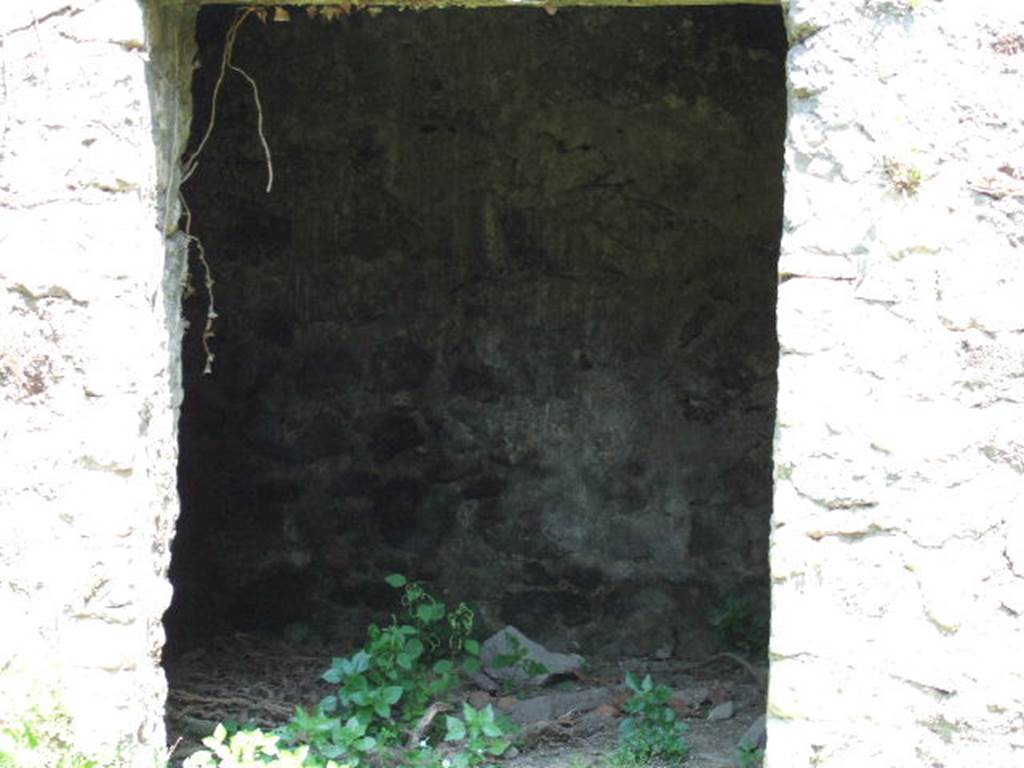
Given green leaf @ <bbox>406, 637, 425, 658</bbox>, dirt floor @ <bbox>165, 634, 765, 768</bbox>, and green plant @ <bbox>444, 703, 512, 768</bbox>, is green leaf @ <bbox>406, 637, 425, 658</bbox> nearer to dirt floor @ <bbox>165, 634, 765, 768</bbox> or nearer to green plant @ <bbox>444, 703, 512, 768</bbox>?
dirt floor @ <bbox>165, 634, 765, 768</bbox>

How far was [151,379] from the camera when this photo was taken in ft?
10.4

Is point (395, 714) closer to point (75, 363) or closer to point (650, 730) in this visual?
point (650, 730)

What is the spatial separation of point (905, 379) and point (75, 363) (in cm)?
169

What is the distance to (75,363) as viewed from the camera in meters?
3.10

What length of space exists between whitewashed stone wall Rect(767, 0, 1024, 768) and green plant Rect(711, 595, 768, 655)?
2133 mm

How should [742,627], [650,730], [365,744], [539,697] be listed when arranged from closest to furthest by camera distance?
1. [365,744]
2. [650,730]
3. [539,697]
4. [742,627]

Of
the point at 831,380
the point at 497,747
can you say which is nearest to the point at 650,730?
the point at 497,747

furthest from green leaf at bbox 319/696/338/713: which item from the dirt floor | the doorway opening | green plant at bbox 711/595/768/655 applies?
green plant at bbox 711/595/768/655

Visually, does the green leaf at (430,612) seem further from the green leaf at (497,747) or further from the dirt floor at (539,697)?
the green leaf at (497,747)

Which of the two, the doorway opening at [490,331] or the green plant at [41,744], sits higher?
the doorway opening at [490,331]

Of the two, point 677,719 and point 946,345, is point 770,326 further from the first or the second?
point 946,345

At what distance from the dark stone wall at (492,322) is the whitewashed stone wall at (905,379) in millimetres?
2243

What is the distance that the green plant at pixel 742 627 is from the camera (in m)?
5.13

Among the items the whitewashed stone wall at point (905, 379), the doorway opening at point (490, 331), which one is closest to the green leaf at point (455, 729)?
the whitewashed stone wall at point (905, 379)
